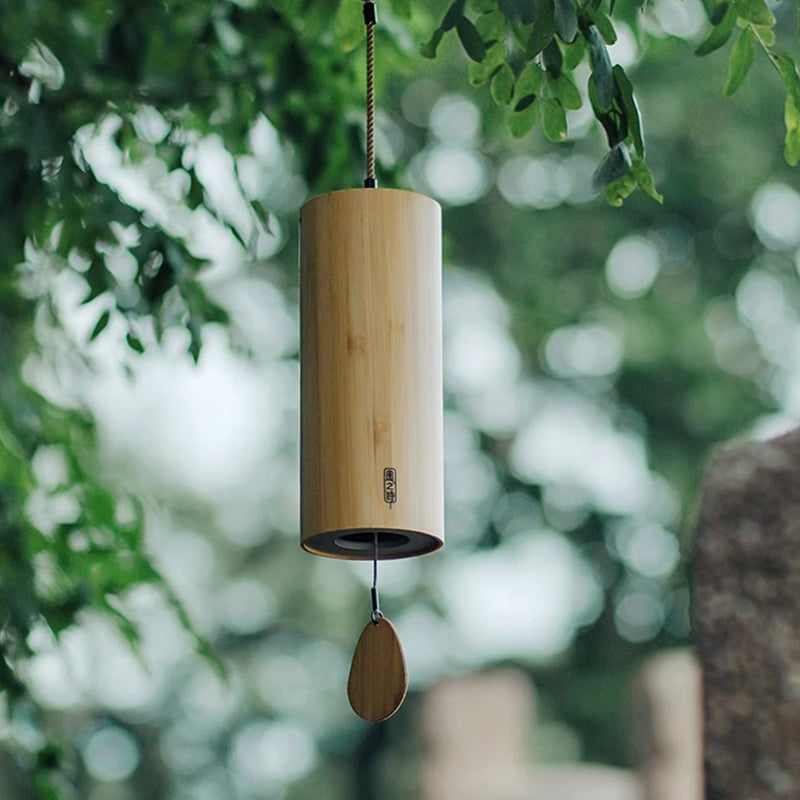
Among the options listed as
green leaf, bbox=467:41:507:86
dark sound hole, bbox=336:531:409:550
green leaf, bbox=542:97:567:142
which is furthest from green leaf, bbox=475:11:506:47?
dark sound hole, bbox=336:531:409:550

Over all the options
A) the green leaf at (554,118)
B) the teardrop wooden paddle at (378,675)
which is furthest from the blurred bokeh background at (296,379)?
the teardrop wooden paddle at (378,675)

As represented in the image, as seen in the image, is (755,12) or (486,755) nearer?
(755,12)

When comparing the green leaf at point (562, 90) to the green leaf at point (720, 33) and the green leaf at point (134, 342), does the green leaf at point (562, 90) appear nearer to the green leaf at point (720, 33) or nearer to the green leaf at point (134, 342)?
the green leaf at point (720, 33)

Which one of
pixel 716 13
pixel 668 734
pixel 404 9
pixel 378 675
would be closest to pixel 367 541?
pixel 378 675

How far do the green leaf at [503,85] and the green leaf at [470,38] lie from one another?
9cm

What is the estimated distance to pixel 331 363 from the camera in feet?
8.79

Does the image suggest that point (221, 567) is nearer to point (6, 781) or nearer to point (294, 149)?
point (6, 781)

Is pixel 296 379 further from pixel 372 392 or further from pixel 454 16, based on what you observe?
pixel 372 392

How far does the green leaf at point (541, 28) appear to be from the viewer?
106 inches

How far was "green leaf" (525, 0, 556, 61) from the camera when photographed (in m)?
2.70

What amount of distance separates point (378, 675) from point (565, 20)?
98 centimetres

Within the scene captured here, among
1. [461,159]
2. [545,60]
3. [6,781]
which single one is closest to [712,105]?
[461,159]

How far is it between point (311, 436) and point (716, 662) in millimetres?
2157

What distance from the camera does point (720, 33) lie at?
297cm
